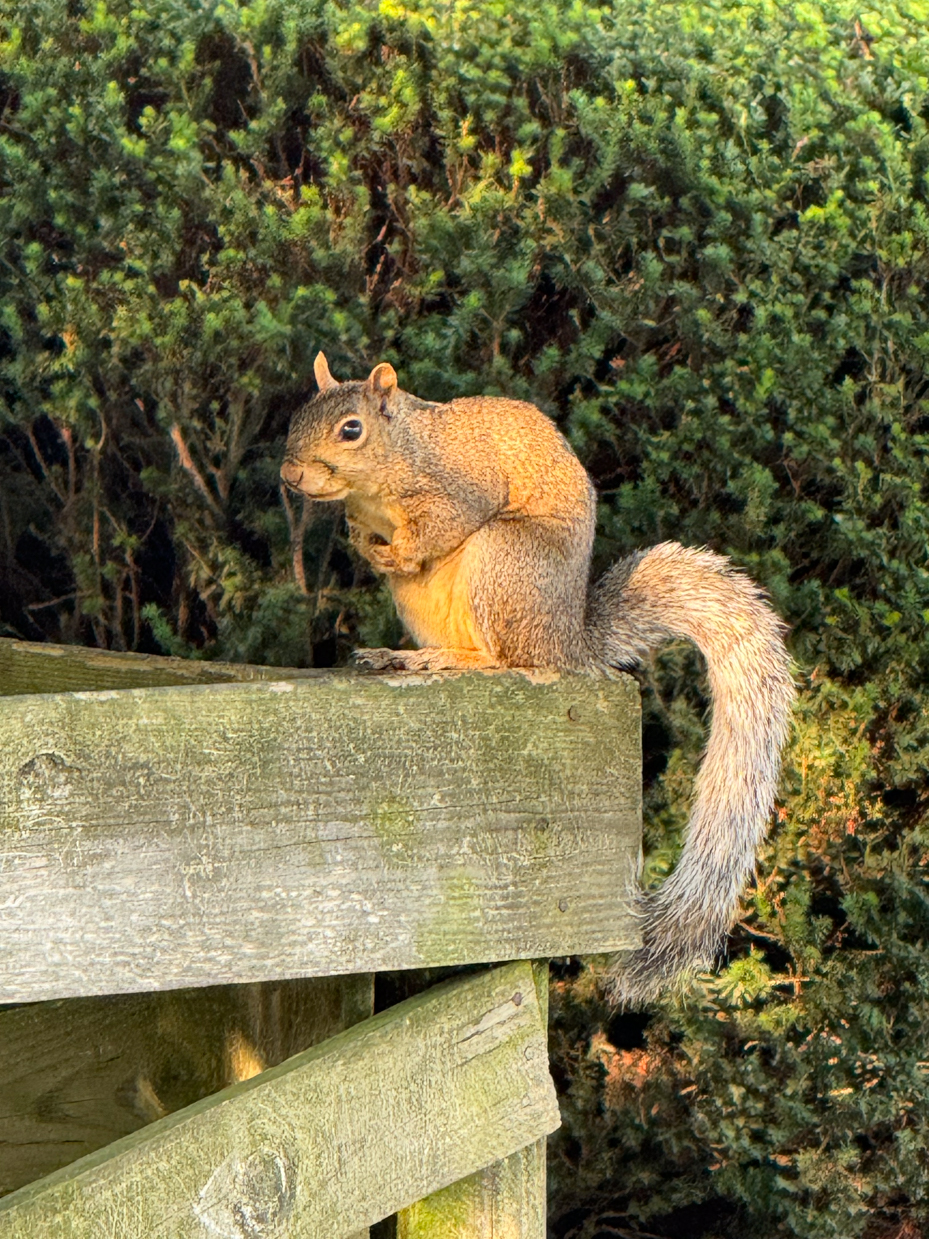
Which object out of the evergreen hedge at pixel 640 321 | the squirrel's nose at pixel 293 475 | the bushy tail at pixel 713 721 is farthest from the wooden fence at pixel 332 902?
the evergreen hedge at pixel 640 321

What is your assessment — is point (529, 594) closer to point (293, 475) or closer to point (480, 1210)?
point (293, 475)

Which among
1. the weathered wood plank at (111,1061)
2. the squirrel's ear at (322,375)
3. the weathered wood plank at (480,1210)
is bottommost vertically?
the weathered wood plank at (111,1061)

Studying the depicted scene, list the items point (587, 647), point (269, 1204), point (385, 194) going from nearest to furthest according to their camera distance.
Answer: point (269, 1204), point (587, 647), point (385, 194)

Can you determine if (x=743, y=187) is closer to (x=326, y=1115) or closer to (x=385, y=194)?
(x=385, y=194)

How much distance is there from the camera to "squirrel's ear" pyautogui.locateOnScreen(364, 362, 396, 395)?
243 centimetres

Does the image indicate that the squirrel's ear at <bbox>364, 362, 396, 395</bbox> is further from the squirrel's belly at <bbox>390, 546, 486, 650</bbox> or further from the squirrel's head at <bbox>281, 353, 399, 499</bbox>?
the squirrel's belly at <bbox>390, 546, 486, 650</bbox>

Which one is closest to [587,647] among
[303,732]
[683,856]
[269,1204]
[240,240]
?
[683,856]

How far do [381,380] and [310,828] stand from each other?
104 centimetres

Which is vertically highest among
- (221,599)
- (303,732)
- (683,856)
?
(303,732)

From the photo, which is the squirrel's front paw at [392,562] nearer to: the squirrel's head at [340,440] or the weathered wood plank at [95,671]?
the squirrel's head at [340,440]

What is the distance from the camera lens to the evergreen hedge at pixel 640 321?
3.00 metres

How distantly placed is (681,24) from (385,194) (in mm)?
659

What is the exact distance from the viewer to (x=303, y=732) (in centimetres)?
157

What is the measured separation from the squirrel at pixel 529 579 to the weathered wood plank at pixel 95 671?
0.23 m
